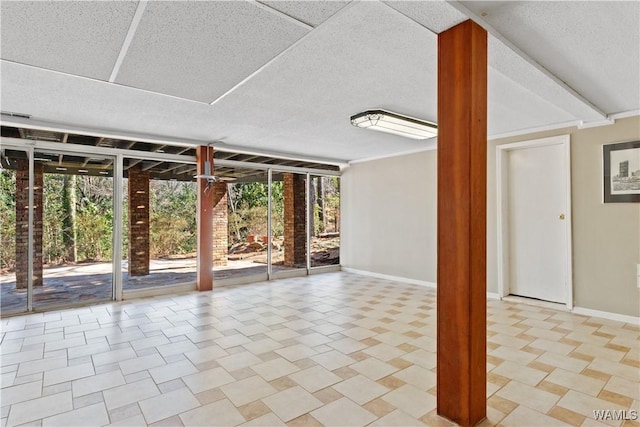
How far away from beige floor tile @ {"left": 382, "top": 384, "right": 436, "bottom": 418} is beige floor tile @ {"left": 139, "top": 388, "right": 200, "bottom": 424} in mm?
1282

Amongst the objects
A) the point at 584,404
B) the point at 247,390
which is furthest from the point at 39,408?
the point at 584,404

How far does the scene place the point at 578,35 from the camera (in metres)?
2.22

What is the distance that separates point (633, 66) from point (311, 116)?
2.88 meters

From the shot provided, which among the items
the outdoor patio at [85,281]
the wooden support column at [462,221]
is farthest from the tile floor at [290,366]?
the outdoor patio at [85,281]

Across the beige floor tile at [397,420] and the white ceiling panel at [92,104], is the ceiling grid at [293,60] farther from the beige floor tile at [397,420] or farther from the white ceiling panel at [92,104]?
→ the beige floor tile at [397,420]

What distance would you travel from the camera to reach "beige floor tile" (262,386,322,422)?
2160 mm

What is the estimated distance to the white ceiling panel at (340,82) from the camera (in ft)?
7.09

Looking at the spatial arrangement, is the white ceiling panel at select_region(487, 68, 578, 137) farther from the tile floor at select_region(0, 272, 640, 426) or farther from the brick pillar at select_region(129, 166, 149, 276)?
the brick pillar at select_region(129, 166, 149, 276)

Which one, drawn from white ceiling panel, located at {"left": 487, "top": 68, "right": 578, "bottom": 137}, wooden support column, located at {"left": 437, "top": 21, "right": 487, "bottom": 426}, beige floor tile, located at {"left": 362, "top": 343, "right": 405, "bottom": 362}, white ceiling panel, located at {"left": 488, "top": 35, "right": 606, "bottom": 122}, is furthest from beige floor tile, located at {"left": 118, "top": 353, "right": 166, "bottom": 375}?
white ceiling panel, located at {"left": 487, "top": 68, "right": 578, "bottom": 137}

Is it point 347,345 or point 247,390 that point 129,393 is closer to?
point 247,390

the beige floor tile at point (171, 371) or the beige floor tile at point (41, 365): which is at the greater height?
the beige floor tile at point (171, 371)

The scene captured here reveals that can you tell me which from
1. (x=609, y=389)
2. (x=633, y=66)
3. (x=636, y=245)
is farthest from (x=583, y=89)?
(x=609, y=389)

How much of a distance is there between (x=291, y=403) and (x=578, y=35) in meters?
2.98

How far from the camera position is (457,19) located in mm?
1915
